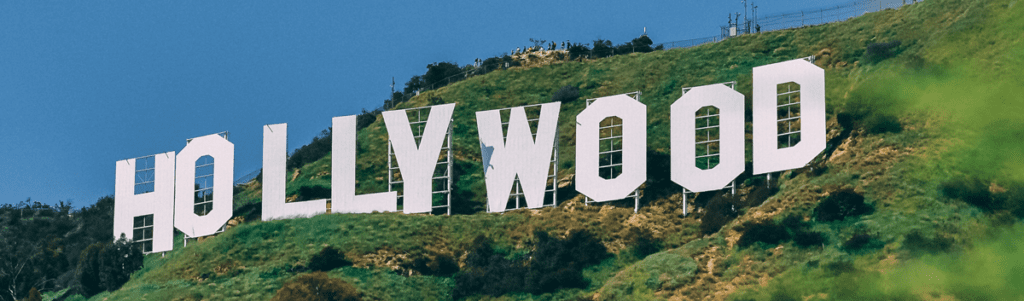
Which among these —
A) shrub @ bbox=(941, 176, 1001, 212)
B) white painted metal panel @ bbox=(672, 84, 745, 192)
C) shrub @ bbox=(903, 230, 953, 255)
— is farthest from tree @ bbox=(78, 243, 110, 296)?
shrub @ bbox=(941, 176, 1001, 212)

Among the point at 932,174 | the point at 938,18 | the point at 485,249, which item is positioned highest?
the point at 938,18

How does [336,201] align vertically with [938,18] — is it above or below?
below

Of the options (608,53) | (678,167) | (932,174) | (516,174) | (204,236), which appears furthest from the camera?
(608,53)

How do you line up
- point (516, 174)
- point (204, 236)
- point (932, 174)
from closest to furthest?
point (932, 174) → point (516, 174) → point (204, 236)

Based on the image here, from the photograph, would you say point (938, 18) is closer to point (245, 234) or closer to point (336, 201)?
point (336, 201)

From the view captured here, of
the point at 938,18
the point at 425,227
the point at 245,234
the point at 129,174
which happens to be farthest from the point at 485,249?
the point at 938,18

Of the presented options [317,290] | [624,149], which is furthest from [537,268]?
[317,290]

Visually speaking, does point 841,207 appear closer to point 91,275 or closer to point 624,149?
point 624,149

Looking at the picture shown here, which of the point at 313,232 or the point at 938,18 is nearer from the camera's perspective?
the point at 313,232
